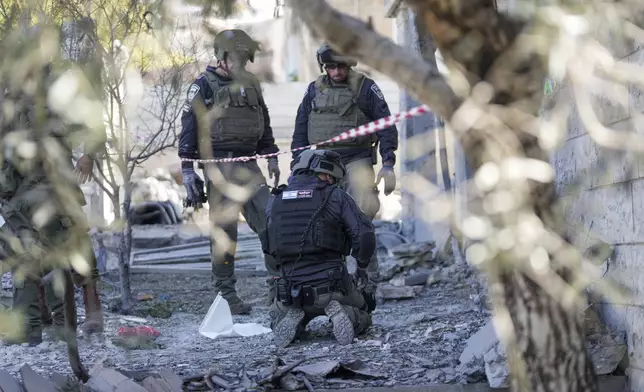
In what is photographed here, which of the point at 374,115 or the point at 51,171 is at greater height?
the point at 374,115

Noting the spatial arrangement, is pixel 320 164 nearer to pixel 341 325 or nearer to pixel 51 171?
pixel 341 325

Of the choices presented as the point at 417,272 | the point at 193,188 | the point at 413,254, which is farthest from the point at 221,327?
the point at 413,254

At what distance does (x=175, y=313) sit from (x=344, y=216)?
8.77 ft

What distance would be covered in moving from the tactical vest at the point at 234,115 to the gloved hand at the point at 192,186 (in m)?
0.30

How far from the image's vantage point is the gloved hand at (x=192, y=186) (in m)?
8.02

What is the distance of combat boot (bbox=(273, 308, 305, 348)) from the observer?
21.9 feet

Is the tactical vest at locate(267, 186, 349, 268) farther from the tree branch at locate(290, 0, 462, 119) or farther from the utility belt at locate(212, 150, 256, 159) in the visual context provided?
the tree branch at locate(290, 0, 462, 119)

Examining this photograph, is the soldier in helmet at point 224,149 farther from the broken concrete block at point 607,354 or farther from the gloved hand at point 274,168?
the broken concrete block at point 607,354

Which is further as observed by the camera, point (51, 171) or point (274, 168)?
point (274, 168)

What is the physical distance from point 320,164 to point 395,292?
2.55m

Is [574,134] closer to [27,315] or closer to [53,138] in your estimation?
[53,138]

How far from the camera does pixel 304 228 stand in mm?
6719

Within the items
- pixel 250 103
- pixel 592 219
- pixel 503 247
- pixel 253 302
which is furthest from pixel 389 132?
pixel 503 247

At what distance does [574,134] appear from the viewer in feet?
19.2
